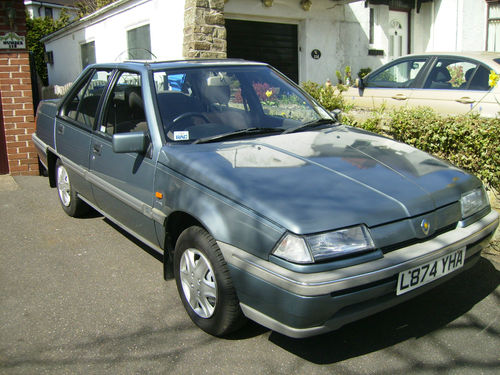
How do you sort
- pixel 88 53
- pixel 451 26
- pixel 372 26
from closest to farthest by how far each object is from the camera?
pixel 372 26 < pixel 451 26 < pixel 88 53

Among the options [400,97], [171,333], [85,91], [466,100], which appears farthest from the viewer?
[400,97]

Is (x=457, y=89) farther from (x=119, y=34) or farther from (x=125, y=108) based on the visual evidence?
(x=119, y=34)

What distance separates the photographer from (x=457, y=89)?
22.2 feet

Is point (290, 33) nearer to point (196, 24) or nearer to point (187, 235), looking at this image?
point (196, 24)

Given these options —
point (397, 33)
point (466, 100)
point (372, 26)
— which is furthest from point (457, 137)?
point (397, 33)

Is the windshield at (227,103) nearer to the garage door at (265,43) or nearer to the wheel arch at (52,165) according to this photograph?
the wheel arch at (52,165)

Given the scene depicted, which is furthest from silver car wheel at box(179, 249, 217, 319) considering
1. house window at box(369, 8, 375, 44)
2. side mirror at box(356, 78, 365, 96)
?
house window at box(369, 8, 375, 44)

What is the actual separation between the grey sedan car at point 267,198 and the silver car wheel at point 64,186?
0.94 metres

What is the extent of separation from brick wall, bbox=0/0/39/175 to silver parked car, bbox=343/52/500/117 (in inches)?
201

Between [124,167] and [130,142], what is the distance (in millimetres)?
428

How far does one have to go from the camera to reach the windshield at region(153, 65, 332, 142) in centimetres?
375

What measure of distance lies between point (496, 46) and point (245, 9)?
792 centimetres

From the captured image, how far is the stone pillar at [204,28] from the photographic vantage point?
32.4ft

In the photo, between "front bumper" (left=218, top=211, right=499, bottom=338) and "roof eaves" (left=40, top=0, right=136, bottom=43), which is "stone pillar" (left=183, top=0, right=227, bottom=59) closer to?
"roof eaves" (left=40, top=0, right=136, bottom=43)
